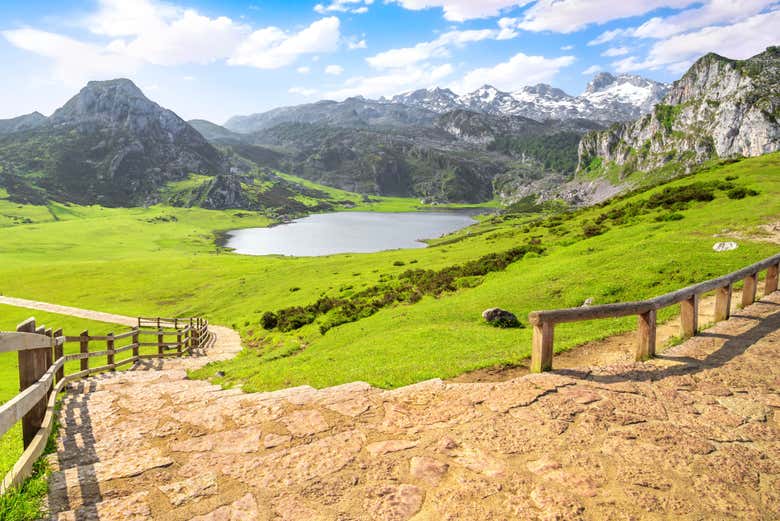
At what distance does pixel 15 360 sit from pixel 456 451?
48.2m

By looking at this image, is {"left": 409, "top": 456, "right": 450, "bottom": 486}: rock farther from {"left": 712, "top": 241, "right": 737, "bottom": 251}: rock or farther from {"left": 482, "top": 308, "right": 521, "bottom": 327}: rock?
{"left": 712, "top": 241, "right": 737, "bottom": 251}: rock

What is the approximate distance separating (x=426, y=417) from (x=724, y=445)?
16.4ft

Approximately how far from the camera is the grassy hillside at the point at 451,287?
17.1 m

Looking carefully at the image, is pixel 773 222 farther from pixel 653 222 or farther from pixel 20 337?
pixel 20 337

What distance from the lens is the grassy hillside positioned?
17.1 m

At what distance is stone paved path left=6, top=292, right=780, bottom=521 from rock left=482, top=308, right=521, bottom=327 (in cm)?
1046

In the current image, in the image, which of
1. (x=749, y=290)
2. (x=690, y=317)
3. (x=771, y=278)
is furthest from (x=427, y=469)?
(x=771, y=278)

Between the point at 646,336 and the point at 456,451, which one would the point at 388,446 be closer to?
the point at 456,451

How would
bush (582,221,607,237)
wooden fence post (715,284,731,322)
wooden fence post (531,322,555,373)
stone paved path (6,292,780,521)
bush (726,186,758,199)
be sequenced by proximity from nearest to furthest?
stone paved path (6,292,780,521) < wooden fence post (531,322,555,373) < wooden fence post (715,284,731,322) < bush (726,186,758,199) < bush (582,221,607,237)

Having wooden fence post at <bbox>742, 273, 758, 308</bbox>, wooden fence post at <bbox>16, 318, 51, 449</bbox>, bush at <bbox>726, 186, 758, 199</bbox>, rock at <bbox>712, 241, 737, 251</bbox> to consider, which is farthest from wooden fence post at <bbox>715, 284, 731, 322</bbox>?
bush at <bbox>726, 186, 758, 199</bbox>

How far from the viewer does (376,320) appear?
30.3m

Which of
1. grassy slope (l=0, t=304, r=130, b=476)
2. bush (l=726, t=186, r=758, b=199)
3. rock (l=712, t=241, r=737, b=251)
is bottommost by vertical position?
grassy slope (l=0, t=304, r=130, b=476)

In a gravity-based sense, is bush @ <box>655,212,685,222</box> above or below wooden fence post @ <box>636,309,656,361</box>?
above

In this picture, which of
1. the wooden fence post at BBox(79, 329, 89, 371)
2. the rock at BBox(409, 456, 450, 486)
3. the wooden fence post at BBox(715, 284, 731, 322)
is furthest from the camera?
the wooden fence post at BBox(79, 329, 89, 371)
